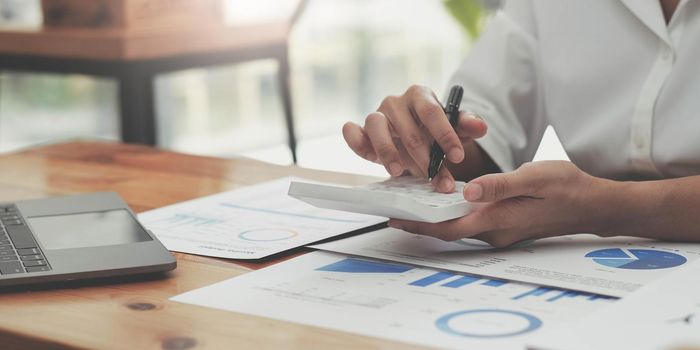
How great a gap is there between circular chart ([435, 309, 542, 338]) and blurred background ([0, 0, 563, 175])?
1.70 meters

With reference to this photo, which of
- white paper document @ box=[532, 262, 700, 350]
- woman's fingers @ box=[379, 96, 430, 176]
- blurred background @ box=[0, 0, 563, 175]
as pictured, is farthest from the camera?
blurred background @ box=[0, 0, 563, 175]

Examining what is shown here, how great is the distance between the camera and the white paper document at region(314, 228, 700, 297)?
78cm

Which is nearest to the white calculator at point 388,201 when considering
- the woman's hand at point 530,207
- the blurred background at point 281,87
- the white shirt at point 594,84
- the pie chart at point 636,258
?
the woman's hand at point 530,207

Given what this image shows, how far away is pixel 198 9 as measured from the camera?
2.42m

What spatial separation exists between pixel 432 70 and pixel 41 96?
2178 mm

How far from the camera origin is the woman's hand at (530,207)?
87cm

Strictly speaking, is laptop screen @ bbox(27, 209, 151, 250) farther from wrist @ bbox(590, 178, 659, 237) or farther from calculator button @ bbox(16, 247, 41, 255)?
wrist @ bbox(590, 178, 659, 237)

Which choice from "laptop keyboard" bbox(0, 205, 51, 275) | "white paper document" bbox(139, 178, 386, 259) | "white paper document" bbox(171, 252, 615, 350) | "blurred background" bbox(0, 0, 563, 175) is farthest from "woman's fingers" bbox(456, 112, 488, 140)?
"blurred background" bbox(0, 0, 563, 175)

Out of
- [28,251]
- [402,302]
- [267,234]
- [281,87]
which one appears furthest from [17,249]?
[281,87]

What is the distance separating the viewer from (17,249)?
862 millimetres

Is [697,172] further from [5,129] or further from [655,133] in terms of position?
[5,129]

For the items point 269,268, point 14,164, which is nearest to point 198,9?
point 14,164

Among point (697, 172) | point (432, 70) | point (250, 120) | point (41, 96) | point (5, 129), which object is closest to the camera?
point (697, 172)

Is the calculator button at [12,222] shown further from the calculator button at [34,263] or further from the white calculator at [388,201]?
the white calculator at [388,201]
